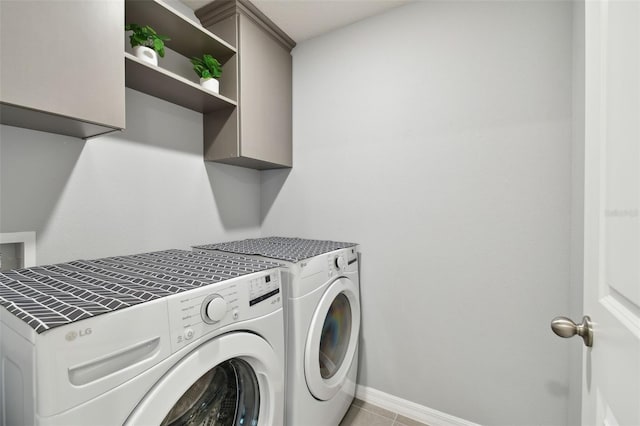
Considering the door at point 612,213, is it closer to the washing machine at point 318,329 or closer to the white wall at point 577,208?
the white wall at point 577,208

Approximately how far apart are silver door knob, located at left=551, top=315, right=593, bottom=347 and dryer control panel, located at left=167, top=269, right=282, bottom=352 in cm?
75

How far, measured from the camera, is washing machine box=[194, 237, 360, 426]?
108cm

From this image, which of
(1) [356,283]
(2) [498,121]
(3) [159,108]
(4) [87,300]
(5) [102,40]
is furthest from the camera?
(1) [356,283]

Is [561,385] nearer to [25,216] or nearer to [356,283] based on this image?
[356,283]

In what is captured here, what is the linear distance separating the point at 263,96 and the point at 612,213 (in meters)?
1.64

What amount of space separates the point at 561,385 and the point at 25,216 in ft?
7.63

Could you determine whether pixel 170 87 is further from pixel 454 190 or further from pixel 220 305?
pixel 454 190

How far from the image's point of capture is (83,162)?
3.89ft

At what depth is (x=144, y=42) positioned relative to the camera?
118cm

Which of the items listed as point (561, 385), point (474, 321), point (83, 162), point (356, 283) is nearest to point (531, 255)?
point (474, 321)

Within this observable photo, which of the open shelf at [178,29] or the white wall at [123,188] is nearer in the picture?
the white wall at [123,188]

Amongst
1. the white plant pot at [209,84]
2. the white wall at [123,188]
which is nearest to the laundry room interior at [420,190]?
the white wall at [123,188]

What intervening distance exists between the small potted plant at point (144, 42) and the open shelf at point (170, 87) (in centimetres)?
6

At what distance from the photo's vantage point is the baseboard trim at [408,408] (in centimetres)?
146
